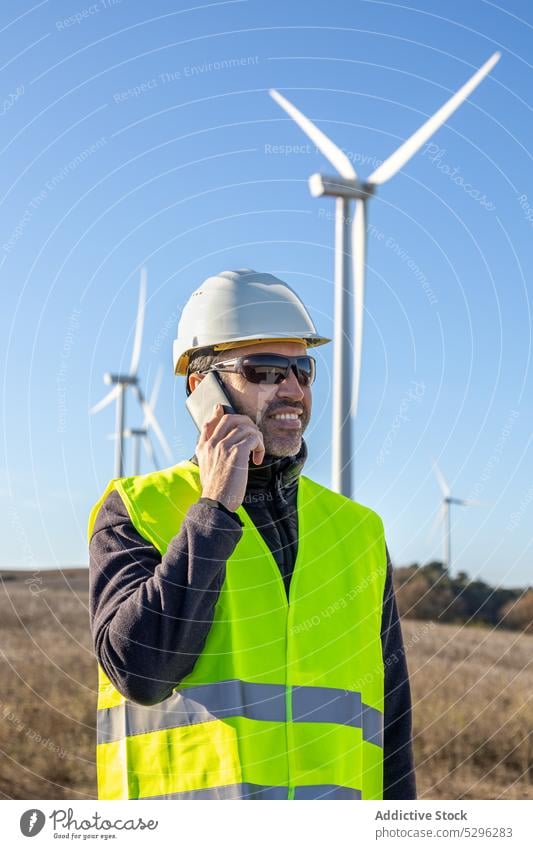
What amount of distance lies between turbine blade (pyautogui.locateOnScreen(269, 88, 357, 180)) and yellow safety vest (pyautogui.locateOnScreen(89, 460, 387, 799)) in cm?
1442

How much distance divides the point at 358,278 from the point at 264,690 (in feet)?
42.3

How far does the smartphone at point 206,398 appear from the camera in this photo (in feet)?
18.2

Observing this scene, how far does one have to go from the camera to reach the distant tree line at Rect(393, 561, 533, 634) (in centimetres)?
3167

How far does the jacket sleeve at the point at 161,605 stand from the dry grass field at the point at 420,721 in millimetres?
7057

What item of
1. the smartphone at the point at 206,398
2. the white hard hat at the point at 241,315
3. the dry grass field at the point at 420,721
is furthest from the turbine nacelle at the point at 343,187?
the smartphone at the point at 206,398

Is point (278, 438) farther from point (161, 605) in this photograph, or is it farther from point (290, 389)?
point (161, 605)

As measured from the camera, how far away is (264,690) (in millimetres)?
4961

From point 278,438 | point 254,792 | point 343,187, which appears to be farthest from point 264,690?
point 343,187
